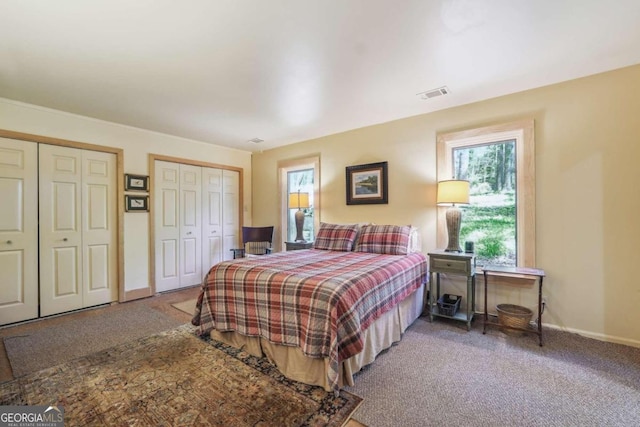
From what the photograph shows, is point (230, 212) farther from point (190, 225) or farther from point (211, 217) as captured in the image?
point (190, 225)

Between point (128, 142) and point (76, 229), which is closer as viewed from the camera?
point (76, 229)

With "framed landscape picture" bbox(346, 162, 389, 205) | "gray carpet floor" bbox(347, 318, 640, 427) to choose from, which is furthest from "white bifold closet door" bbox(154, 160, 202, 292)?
"gray carpet floor" bbox(347, 318, 640, 427)

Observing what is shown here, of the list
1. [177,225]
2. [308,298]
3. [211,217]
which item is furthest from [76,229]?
[308,298]

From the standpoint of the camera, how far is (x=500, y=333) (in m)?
2.63

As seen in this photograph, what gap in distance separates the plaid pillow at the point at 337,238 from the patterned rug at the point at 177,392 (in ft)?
5.25

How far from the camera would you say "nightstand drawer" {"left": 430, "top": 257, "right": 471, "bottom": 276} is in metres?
2.74

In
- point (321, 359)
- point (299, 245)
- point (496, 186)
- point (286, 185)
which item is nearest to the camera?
point (321, 359)

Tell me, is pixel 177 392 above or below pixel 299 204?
below

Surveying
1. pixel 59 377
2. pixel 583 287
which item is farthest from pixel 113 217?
pixel 583 287

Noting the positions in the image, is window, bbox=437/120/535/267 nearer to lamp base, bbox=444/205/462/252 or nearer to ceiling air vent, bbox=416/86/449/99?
lamp base, bbox=444/205/462/252

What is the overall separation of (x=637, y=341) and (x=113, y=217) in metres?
5.68

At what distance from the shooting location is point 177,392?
1.78 metres

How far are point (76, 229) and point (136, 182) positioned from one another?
0.90m

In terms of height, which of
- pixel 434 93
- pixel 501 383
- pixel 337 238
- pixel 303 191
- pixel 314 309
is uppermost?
pixel 434 93
